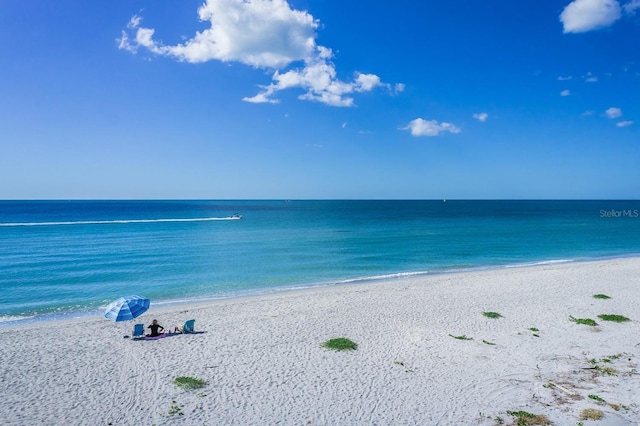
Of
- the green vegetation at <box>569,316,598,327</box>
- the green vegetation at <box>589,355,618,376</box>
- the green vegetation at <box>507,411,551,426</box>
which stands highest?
the green vegetation at <box>569,316,598,327</box>

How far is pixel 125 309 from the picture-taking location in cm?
1551

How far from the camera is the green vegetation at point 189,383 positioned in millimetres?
11875

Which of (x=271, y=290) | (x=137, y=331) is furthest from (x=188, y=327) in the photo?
(x=271, y=290)

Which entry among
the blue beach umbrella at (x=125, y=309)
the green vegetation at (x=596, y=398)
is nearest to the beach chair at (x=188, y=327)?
the blue beach umbrella at (x=125, y=309)

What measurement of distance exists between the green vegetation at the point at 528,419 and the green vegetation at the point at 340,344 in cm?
616

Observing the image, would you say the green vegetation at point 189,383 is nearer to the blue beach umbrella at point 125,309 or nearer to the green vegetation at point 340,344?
the blue beach umbrella at point 125,309

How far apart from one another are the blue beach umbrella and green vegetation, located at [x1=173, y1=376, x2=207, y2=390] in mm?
4382

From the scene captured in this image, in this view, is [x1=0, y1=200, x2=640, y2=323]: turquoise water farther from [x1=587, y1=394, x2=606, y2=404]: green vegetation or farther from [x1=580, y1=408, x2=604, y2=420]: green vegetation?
[x1=580, y1=408, x2=604, y2=420]: green vegetation

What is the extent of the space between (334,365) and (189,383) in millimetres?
4821

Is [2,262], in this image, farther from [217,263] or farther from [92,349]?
[92,349]

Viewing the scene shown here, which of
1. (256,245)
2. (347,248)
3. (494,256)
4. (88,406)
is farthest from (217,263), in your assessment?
(494,256)

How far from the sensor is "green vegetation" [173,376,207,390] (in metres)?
11.9

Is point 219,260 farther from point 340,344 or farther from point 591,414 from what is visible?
point 591,414

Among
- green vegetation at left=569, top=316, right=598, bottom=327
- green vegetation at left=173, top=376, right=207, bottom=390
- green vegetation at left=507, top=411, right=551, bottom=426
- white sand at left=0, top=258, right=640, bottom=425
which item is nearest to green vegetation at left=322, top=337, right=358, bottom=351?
white sand at left=0, top=258, right=640, bottom=425
